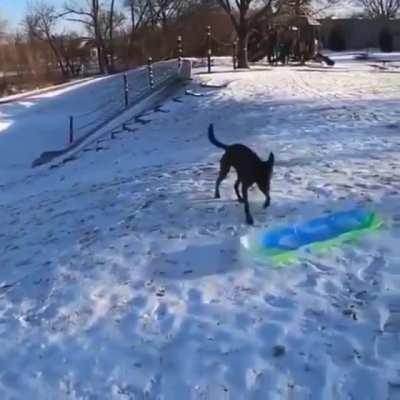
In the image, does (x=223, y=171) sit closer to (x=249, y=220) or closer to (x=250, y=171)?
(x=250, y=171)

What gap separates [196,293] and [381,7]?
79.4 m

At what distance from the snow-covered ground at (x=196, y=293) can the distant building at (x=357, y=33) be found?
52.8m

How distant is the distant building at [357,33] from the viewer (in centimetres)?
6028

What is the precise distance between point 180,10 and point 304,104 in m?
29.9

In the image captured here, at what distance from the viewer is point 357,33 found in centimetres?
6581

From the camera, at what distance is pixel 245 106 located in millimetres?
15547

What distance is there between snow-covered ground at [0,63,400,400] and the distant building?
173ft

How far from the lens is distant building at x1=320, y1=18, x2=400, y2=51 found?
60281 millimetres

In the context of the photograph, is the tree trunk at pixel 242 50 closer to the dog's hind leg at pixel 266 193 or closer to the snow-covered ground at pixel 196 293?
the snow-covered ground at pixel 196 293

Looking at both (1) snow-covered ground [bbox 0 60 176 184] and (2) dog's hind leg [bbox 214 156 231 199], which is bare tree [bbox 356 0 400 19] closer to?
(1) snow-covered ground [bbox 0 60 176 184]

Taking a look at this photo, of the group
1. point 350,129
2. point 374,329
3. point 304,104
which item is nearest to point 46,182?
point 350,129

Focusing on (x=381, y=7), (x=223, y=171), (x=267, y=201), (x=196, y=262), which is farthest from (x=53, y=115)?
(x=381, y=7)

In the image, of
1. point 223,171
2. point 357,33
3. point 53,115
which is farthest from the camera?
point 357,33

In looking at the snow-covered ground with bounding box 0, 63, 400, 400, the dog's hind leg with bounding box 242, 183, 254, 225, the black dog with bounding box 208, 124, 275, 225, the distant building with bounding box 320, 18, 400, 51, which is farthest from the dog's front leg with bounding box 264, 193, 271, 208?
the distant building with bounding box 320, 18, 400, 51
